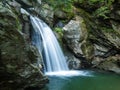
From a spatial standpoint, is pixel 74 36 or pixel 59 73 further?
pixel 74 36

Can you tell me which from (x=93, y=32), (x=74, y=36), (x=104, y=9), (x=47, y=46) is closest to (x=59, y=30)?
(x=74, y=36)

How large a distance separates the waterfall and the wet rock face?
15.8 ft

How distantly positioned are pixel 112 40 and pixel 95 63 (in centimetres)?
170

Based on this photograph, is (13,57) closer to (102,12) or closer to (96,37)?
(96,37)

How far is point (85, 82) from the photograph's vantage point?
12328 millimetres

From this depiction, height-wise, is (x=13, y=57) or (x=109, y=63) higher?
(x=13, y=57)

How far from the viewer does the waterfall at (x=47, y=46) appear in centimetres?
1403

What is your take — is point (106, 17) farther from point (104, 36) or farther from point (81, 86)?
point (81, 86)

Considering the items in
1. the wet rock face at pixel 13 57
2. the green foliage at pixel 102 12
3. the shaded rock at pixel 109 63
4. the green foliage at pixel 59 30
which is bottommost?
the shaded rock at pixel 109 63

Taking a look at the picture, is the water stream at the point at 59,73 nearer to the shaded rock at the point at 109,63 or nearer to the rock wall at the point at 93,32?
the shaded rock at the point at 109,63

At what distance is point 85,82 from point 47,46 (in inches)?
129

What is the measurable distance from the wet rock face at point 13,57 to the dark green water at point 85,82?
169 centimetres

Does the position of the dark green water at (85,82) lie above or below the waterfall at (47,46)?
below

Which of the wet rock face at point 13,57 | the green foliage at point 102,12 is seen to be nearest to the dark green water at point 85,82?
the wet rock face at point 13,57
